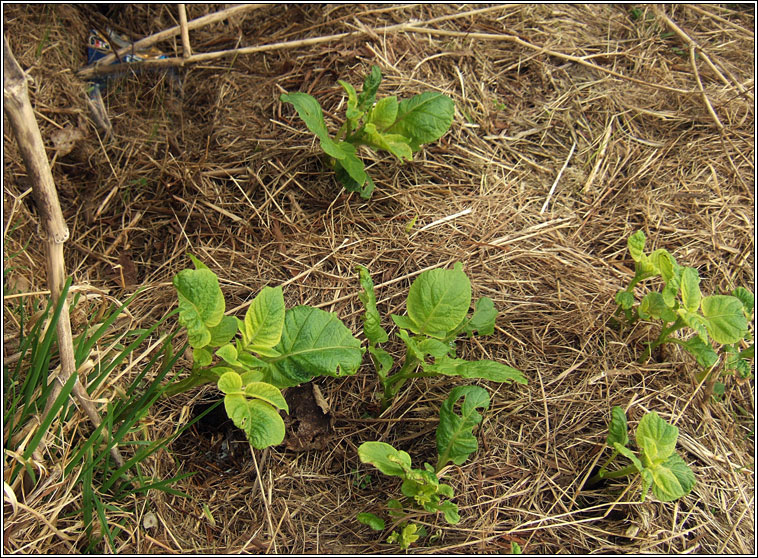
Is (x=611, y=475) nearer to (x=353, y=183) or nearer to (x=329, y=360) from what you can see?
(x=329, y=360)

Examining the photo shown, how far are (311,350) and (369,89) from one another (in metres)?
0.90

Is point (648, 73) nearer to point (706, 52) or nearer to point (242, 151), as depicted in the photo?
point (706, 52)

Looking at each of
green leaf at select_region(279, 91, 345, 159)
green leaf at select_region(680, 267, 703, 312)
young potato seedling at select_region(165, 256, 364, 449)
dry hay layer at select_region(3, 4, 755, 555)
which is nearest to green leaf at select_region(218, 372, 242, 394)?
young potato seedling at select_region(165, 256, 364, 449)

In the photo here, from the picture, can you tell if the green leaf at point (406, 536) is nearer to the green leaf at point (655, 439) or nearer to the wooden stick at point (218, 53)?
the green leaf at point (655, 439)

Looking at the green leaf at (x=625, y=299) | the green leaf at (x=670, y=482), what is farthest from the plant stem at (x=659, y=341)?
the green leaf at (x=670, y=482)

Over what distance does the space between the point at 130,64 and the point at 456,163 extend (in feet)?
4.41

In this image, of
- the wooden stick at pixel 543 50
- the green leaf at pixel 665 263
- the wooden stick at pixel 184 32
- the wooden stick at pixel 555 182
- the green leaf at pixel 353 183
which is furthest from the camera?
the wooden stick at pixel 543 50

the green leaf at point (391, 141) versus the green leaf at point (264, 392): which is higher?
the green leaf at point (391, 141)

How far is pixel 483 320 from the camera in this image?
1.74 meters

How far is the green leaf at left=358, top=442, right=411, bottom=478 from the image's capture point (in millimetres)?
1495

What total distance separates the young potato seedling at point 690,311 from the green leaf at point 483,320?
409mm

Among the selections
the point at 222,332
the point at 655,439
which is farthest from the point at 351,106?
the point at 655,439

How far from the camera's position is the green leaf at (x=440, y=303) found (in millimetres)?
1648

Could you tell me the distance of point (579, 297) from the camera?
Result: 1.96 meters
